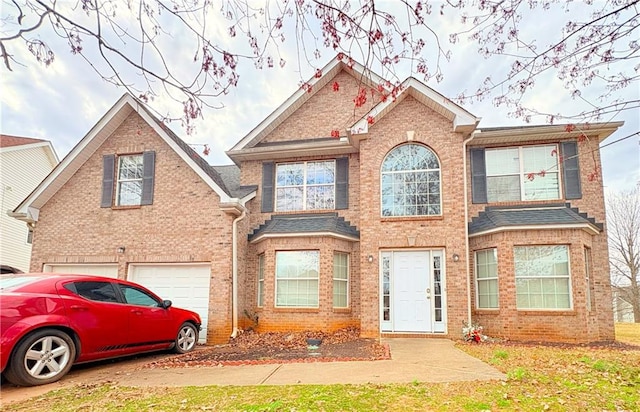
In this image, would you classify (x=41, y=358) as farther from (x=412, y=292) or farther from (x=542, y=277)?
(x=542, y=277)

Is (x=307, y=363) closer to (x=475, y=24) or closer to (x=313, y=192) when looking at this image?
(x=475, y=24)

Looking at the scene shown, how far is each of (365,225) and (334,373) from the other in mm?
5644

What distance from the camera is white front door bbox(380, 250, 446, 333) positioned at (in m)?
10.6

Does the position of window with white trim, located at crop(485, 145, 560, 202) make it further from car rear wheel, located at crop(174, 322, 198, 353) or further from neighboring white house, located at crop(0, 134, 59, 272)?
neighboring white house, located at crop(0, 134, 59, 272)

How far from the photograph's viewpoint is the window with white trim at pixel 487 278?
35.4 ft

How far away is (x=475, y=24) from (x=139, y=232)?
10.3 meters

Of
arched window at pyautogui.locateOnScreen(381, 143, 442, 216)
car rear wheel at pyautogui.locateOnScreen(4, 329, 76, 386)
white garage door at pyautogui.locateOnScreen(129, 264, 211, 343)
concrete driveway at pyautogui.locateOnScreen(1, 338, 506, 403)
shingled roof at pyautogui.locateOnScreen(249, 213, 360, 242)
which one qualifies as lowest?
concrete driveway at pyautogui.locateOnScreen(1, 338, 506, 403)

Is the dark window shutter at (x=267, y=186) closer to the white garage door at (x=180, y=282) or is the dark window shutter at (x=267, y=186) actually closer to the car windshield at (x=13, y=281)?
the white garage door at (x=180, y=282)

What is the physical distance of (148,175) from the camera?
1219 centimetres

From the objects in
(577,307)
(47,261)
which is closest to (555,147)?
(577,307)

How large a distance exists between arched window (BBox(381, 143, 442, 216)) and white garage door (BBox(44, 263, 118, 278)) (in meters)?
7.88

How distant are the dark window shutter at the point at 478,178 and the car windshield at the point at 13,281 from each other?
10408mm

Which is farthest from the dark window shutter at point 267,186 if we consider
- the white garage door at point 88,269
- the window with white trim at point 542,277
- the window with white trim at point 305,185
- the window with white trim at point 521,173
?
the window with white trim at point 542,277

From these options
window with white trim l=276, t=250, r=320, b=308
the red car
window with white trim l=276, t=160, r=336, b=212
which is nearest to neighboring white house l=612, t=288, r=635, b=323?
window with white trim l=276, t=160, r=336, b=212
